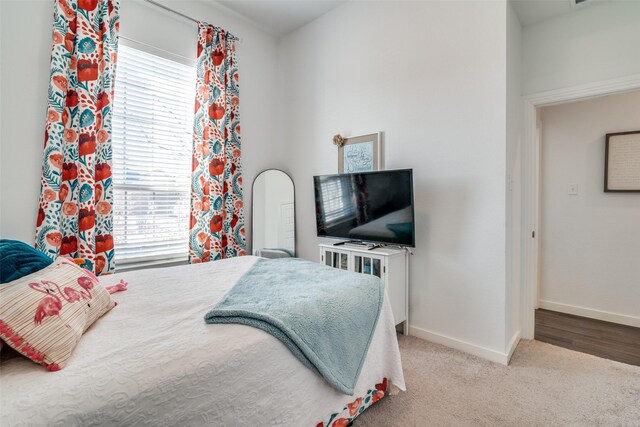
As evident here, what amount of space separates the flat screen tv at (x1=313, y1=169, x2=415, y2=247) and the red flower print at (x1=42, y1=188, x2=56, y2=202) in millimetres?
1992

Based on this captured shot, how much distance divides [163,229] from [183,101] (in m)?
1.21

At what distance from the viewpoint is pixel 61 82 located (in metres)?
2.13

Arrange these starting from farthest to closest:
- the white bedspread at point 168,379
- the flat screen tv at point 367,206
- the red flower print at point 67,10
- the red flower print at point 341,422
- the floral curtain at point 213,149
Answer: the floral curtain at point 213,149
the flat screen tv at point 367,206
the red flower print at point 67,10
the red flower print at point 341,422
the white bedspread at point 168,379

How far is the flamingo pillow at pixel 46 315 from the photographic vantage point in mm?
845

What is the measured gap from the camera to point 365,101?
2.94 meters

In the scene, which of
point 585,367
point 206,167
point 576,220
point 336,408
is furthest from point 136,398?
point 576,220

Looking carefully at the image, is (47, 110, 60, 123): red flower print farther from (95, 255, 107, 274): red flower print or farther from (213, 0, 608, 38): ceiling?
(213, 0, 608, 38): ceiling

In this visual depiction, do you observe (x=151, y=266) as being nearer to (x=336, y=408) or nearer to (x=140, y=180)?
(x=140, y=180)

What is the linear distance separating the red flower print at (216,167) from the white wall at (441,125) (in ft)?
3.54

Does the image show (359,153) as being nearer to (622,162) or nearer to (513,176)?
(513,176)

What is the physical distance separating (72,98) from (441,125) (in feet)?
8.92

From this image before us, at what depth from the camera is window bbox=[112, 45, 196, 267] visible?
255 cm

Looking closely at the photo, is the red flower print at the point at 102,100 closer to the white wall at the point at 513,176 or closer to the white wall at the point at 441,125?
the white wall at the point at 441,125

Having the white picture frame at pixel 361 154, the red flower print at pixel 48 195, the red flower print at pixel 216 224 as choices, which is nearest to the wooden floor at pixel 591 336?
the white picture frame at pixel 361 154
